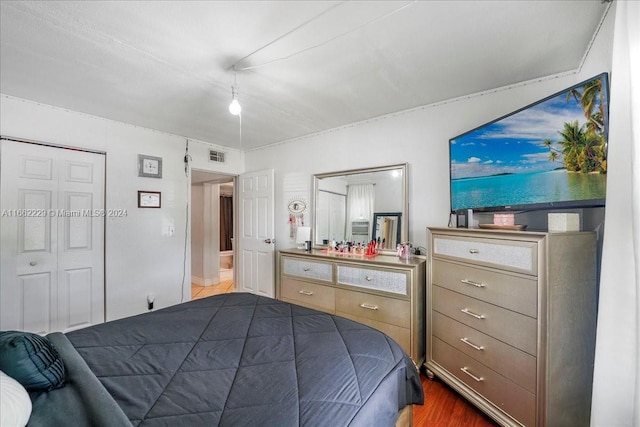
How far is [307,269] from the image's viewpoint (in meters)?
2.96

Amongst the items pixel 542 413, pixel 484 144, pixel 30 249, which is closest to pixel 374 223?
pixel 484 144

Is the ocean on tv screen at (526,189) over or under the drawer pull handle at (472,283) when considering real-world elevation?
over

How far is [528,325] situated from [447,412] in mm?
861

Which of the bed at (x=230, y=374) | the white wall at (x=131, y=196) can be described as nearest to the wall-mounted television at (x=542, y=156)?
the bed at (x=230, y=374)

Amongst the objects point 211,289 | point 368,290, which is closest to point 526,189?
point 368,290

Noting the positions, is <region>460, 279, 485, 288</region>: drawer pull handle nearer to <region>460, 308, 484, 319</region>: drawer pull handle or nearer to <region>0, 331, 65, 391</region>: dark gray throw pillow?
<region>460, 308, 484, 319</region>: drawer pull handle

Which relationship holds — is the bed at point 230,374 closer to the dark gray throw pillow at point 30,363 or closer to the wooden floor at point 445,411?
the dark gray throw pillow at point 30,363

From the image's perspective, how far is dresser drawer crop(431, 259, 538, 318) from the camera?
148 centimetres

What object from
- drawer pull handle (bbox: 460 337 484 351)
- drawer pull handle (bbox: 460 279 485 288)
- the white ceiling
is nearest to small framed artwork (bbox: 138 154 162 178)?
the white ceiling

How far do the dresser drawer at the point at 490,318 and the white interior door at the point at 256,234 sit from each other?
234cm

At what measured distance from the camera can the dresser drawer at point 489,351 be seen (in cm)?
148

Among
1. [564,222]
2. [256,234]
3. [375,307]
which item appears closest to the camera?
[564,222]

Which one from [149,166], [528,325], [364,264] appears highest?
[149,166]

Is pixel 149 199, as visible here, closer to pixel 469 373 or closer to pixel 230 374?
pixel 230 374
